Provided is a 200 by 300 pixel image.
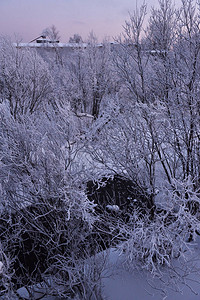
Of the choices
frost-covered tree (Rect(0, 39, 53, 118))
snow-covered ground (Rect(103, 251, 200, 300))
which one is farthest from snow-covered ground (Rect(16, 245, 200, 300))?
frost-covered tree (Rect(0, 39, 53, 118))

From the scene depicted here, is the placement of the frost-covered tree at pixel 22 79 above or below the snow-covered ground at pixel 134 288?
above

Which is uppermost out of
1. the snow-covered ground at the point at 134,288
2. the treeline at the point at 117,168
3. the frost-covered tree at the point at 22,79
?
the frost-covered tree at the point at 22,79

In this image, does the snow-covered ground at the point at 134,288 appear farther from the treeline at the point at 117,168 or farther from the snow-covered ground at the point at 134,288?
the treeline at the point at 117,168

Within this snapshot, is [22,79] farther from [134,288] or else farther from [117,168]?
[134,288]

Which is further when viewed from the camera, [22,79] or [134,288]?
[22,79]

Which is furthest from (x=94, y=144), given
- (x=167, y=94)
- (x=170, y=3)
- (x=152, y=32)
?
(x=170, y=3)

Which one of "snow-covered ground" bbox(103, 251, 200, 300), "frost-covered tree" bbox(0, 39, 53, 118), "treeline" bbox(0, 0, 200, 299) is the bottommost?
"snow-covered ground" bbox(103, 251, 200, 300)

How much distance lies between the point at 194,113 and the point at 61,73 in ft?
59.2

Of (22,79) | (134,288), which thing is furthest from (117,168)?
(22,79)

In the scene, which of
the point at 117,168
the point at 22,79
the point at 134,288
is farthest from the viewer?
the point at 22,79

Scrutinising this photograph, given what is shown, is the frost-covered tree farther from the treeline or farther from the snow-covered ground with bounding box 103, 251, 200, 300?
the snow-covered ground with bounding box 103, 251, 200, 300

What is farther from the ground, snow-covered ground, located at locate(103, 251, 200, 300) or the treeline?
the treeline

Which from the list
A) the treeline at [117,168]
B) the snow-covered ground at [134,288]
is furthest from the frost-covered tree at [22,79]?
the snow-covered ground at [134,288]

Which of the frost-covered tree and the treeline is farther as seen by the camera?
the frost-covered tree
